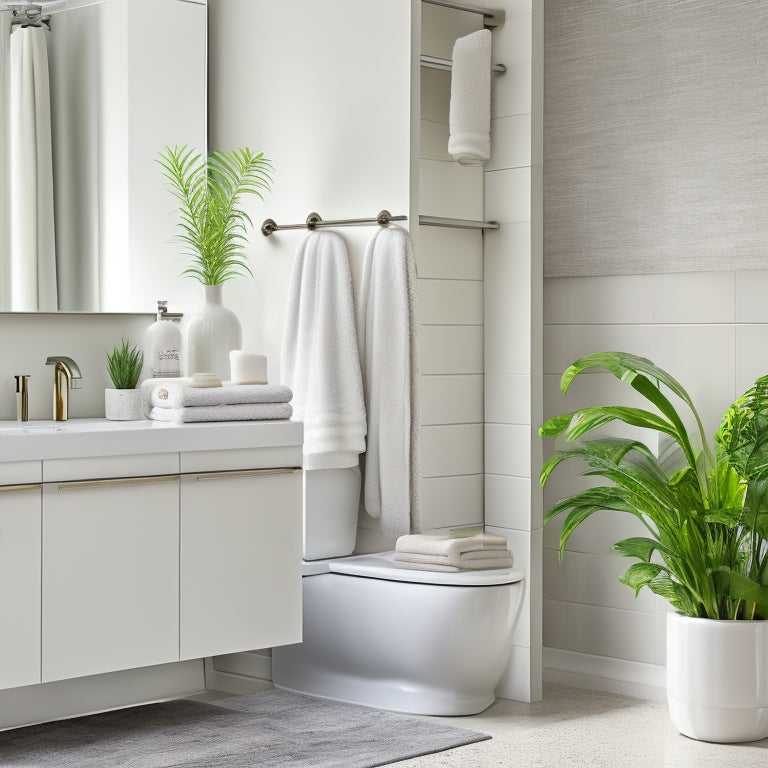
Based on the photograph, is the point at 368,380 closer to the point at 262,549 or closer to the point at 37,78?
the point at 262,549

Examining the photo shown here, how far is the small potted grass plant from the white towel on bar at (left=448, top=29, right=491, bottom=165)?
43.7 inches

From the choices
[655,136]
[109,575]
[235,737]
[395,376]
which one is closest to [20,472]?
[109,575]

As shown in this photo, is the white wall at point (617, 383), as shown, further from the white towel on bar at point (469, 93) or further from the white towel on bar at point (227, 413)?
the white towel on bar at point (227, 413)

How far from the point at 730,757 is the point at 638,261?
1461mm

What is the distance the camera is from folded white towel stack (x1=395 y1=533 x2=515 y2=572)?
3.48 metres

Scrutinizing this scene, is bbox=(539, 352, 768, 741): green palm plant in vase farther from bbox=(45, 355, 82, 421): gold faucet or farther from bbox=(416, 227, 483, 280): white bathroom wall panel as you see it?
bbox=(45, 355, 82, 421): gold faucet

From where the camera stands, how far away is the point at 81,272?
3768mm

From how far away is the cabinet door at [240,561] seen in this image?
335cm

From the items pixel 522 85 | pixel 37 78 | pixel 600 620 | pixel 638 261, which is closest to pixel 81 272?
pixel 37 78

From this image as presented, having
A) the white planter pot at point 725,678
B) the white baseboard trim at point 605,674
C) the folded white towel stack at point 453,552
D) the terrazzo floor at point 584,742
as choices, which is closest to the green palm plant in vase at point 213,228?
the folded white towel stack at point 453,552

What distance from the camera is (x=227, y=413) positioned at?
Result: 3490 mm

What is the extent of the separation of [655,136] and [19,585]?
2.20 metres

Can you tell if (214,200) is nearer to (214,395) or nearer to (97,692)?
(214,395)

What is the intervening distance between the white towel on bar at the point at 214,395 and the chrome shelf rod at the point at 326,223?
554 millimetres
